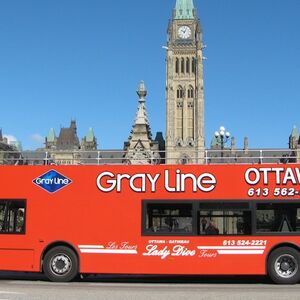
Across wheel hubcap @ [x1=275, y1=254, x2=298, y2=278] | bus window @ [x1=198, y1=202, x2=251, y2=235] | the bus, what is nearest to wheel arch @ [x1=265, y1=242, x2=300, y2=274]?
the bus

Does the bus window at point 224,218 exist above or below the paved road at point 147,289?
above

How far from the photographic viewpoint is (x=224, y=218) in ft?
49.1

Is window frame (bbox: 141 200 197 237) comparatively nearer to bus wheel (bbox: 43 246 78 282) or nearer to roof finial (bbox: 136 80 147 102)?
bus wheel (bbox: 43 246 78 282)

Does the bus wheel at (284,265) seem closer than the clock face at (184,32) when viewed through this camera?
Yes

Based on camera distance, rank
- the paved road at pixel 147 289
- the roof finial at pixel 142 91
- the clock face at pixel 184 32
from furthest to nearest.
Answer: the clock face at pixel 184 32
the roof finial at pixel 142 91
the paved road at pixel 147 289

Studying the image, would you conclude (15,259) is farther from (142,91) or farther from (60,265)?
(142,91)

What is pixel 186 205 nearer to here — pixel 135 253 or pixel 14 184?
pixel 135 253

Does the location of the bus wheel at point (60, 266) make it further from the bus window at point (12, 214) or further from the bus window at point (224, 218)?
the bus window at point (224, 218)

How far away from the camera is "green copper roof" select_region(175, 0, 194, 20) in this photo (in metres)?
140

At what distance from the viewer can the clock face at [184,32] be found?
13600 cm

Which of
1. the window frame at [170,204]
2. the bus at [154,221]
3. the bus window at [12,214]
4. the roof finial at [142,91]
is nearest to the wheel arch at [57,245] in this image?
the bus at [154,221]

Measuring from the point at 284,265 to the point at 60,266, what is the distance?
596cm

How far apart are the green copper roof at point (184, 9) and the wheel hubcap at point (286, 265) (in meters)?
130

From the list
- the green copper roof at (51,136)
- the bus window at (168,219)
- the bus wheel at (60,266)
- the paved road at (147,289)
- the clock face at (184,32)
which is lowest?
the paved road at (147,289)
